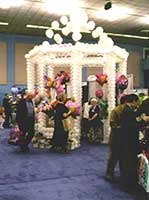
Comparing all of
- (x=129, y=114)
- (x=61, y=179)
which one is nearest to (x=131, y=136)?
(x=129, y=114)

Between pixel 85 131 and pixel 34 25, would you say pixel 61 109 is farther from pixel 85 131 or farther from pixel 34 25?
pixel 34 25

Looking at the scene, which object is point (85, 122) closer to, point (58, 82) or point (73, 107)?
point (58, 82)

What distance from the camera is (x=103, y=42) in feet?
28.8

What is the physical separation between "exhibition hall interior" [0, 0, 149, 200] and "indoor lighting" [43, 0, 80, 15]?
0.11ft

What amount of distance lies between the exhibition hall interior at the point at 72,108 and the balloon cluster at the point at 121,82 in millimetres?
26

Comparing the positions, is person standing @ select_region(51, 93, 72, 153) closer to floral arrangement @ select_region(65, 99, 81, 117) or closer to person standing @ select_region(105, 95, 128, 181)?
floral arrangement @ select_region(65, 99, 81, 117)

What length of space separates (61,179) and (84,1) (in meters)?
6.94

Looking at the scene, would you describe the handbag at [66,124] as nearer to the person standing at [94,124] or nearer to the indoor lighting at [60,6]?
the person standing at [94,124]

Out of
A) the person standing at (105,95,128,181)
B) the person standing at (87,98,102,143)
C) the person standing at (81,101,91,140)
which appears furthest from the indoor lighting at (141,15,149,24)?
the person standing at (105,95,128,181)

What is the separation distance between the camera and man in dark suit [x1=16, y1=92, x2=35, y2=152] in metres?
7.40

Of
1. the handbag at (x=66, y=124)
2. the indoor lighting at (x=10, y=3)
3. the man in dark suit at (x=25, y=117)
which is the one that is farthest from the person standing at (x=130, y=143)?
the indoor lighting at (x=10, y=3)

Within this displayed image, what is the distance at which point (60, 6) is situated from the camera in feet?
36.4

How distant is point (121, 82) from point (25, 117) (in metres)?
2.86

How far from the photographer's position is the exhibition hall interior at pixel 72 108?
4.76 meters
